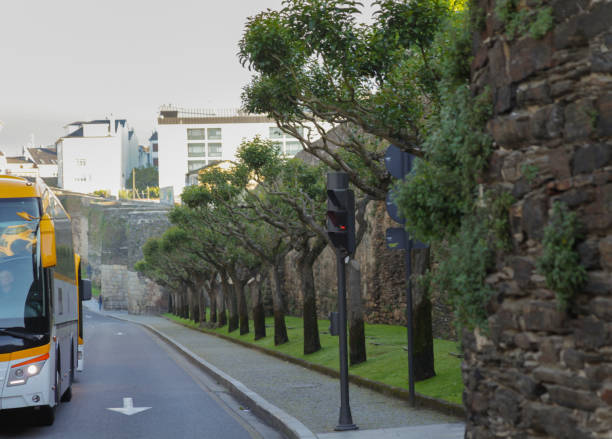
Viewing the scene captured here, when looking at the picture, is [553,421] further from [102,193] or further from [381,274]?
[102,193]

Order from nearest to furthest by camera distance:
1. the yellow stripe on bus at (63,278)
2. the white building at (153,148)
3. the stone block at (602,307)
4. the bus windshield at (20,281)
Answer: the stone block at (602,307) → the bus windshield at (20,281) → the yellow stripe on bus at (63,278) → the white building at (153,148)

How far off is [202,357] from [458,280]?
18.6m

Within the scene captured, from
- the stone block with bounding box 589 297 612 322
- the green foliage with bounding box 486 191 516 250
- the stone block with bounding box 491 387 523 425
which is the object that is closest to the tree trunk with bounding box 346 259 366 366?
the stone block with bounding box 491 387 523 425

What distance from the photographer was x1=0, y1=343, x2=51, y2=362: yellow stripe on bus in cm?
1015

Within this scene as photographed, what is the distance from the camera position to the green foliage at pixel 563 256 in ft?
15.6

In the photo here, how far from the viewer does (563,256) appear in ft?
15.6

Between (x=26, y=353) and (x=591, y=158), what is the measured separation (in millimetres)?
7952

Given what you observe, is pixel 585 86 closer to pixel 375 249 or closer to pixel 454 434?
pixel 454 434

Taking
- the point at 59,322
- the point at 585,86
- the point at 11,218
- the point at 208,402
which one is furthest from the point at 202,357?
the point at 585,86

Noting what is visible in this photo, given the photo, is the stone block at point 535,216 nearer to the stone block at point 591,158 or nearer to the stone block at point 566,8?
the stone block at point 591,158

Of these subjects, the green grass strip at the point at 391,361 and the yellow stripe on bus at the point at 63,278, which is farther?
the green grass strip at the point at 391,361

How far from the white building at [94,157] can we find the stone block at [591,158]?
140172 millimetres

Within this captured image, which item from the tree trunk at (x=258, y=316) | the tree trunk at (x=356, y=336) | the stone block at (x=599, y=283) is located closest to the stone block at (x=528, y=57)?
the stone block at (x=599, y=283)

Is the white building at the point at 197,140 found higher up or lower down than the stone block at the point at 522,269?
higher up
